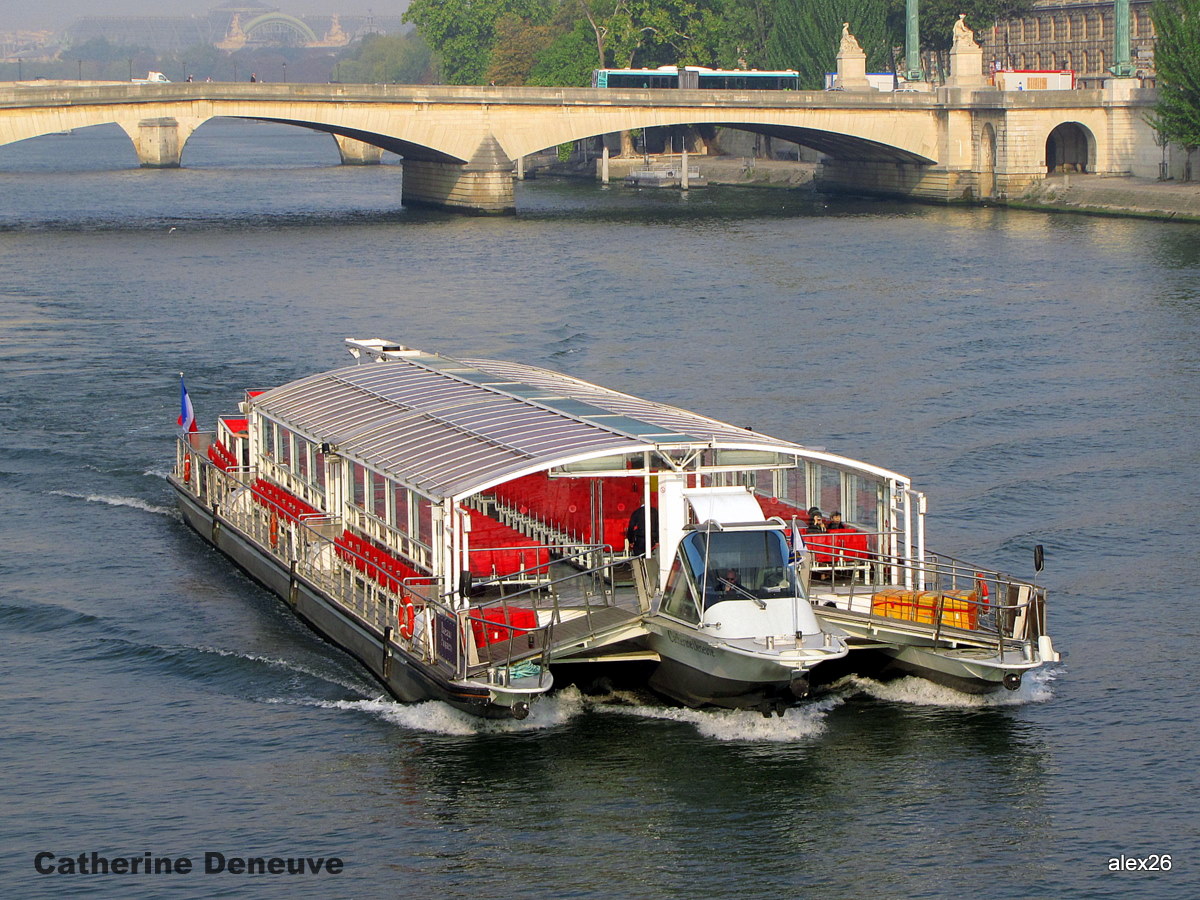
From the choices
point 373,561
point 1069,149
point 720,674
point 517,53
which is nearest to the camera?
point 720,674

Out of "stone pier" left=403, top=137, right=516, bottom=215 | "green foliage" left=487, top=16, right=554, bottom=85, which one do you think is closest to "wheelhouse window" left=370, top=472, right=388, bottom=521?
"stone pier" left=403, top=137, right=516, bottom=215

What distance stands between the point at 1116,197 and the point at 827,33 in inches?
1638

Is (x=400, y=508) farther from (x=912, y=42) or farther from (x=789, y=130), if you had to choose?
(x=912, y=42)

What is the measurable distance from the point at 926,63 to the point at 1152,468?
121m

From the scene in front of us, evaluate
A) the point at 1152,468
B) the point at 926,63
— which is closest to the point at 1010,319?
the point at 1152,468

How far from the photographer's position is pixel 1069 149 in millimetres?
111312

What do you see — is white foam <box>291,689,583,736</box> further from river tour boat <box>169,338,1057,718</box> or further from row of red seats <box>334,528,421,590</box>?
row of red seats <box>334,528,421,590</box>

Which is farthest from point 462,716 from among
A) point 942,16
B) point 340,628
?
point 942,16

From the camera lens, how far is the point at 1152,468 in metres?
41.4

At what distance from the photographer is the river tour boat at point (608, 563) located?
25.0 metres

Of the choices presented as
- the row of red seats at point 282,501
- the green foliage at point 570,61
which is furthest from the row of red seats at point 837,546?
the green foliage at point 570,61

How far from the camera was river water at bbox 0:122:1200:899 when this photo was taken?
899 inches

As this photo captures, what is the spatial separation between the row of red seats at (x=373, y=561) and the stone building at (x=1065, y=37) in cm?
12213

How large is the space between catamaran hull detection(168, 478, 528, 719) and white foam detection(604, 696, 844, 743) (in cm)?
239
